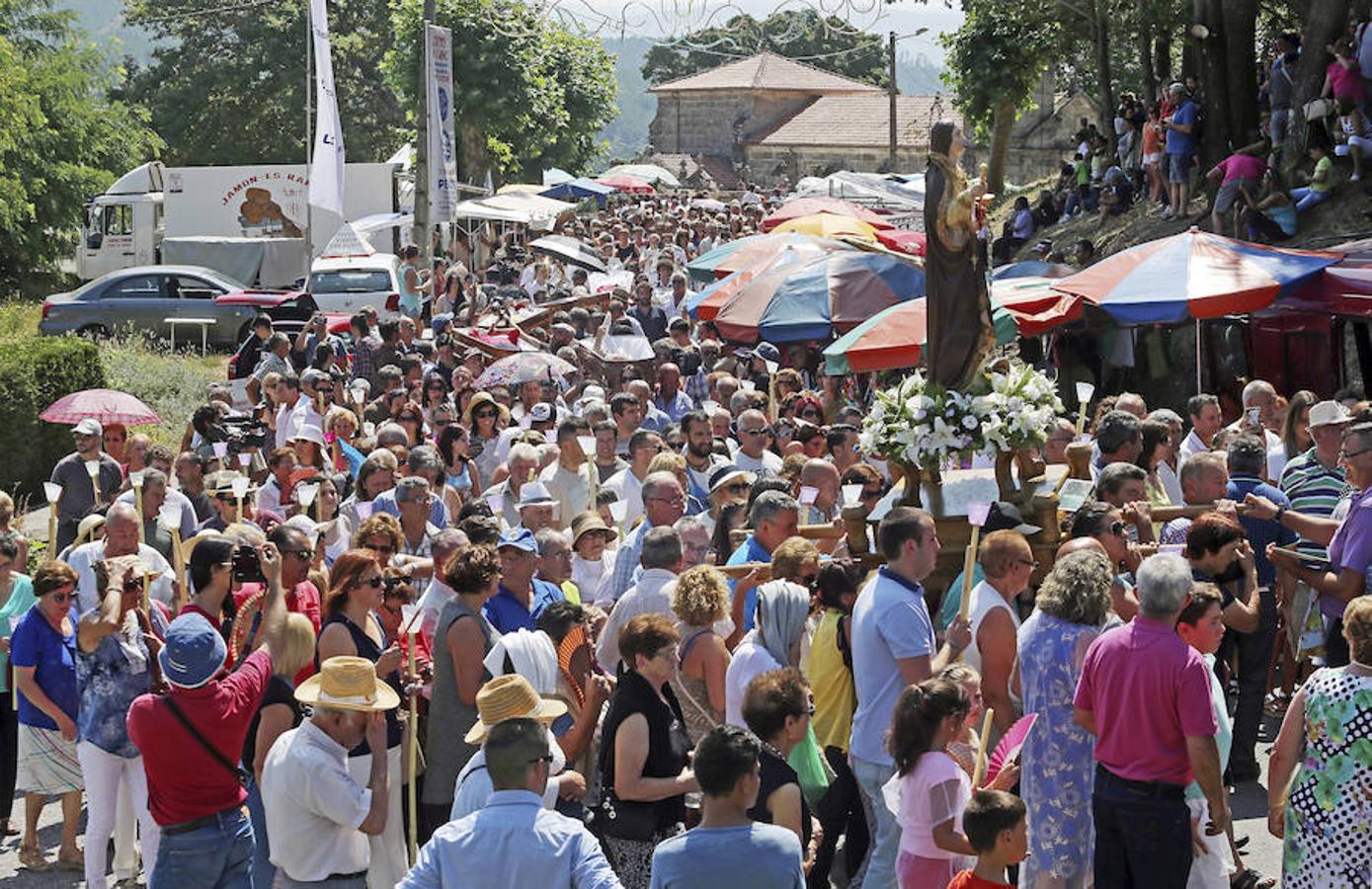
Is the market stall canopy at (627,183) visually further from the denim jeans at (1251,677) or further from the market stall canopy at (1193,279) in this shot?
the denim jeans at (1251,677)

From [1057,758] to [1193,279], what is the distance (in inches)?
340

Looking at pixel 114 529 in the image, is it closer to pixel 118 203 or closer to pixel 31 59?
pixel 118 203

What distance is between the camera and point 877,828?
7262 mm

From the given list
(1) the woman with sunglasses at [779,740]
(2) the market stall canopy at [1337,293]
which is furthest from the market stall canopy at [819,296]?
(1) the woman with sunglasses at [779,740]

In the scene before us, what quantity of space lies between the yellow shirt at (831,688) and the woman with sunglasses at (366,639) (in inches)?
65.6

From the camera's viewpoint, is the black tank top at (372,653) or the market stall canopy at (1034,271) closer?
the black tank top at (372,653)

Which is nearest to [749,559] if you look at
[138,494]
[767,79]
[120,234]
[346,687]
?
[346,687]

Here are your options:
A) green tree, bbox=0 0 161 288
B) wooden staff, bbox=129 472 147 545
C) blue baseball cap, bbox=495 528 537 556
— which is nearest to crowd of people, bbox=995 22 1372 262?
wooden staff, bbox=129 472 147 545

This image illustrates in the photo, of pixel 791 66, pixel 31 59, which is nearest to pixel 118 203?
pixel 31 59

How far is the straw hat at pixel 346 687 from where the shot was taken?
6430mm

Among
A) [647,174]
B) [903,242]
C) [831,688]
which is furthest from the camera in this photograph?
[647,174]

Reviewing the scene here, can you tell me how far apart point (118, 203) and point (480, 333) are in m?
21.8

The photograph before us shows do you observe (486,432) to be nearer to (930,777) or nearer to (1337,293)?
(1337,293)

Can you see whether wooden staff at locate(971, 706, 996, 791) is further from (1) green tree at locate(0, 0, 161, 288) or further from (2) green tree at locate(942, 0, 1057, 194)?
(1) green tree at locate(0, 0, 161, 288)
